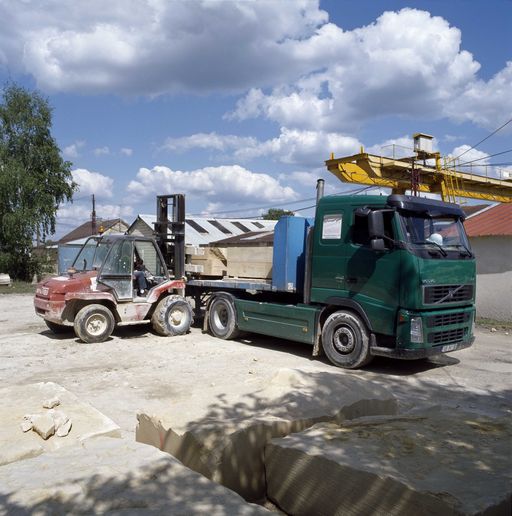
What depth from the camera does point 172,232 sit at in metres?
13.0

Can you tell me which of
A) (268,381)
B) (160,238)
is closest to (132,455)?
(268,381)

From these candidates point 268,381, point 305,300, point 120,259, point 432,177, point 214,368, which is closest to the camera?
point 268,381

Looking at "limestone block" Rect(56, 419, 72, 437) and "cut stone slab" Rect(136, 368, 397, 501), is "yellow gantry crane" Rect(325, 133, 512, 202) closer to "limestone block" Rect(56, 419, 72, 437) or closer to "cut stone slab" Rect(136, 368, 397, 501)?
"cut stone slab" Rect(136, 368, 397, 501)

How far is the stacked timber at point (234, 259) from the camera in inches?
440

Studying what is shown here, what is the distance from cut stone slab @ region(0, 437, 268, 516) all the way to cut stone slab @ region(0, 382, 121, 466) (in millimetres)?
469

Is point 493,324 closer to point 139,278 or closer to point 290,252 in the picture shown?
point 290,252

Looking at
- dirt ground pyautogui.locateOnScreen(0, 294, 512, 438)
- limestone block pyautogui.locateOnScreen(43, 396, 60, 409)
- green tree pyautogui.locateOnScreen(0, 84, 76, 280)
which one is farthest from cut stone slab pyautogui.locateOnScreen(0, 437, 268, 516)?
green tree pyautogui.locateOnScreen(0, 84, 76, 280)

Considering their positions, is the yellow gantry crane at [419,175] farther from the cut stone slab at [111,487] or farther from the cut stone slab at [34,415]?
the cut stone slab at [111,487]

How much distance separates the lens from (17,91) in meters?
31.0

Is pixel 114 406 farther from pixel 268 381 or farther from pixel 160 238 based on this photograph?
pixel 160 238

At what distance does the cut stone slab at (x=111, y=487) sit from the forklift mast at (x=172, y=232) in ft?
29.9

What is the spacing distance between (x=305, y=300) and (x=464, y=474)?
21.7 ft

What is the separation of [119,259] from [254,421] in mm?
7868

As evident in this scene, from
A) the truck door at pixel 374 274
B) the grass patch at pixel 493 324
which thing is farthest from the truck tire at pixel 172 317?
the grass patch at pixel 493 324
